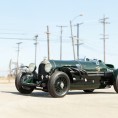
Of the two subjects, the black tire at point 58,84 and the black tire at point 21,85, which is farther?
the black tire at point 21,85

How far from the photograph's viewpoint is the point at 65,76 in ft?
48.9

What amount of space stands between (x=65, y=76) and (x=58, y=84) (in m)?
0.39

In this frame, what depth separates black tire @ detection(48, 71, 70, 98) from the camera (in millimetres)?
14531

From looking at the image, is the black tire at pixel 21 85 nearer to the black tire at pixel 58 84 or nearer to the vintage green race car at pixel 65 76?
the vintage green race car at pixel 65 76

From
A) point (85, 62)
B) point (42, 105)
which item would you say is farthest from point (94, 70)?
point (42, 105)

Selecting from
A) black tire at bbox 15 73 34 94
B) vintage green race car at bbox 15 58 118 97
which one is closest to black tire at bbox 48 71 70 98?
vintage green race car at bbox 15 58 118 97

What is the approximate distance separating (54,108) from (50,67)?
4.39 metres

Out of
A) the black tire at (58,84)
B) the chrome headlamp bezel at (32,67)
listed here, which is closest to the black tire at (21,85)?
the chrome headlamp bezel at (32,67)

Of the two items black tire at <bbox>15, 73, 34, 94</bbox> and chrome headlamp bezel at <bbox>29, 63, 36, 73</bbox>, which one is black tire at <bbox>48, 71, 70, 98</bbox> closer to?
chrome headlamp bezel at <bbox>29, 63, 36, 73</bbox>

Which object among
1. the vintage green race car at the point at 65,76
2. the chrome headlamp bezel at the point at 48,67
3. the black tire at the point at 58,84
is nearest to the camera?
the black tire at the point at 58,84

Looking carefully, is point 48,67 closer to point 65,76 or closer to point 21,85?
point 65,76

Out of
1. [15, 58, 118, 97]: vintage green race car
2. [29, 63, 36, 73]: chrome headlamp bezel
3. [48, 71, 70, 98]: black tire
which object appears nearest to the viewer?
[48, 71, 70, 98]: black tire

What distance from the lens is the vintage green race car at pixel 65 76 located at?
14844mm

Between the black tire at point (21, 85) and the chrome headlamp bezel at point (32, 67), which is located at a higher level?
the chrome headlamp bezel at point (32, 67)
